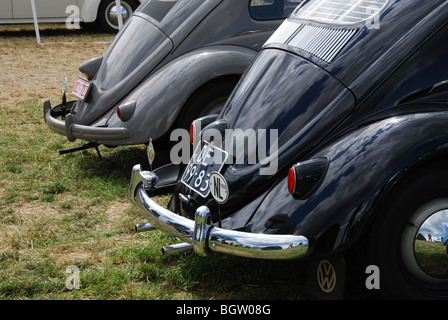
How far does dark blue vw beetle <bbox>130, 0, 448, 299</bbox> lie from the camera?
264 centimetres

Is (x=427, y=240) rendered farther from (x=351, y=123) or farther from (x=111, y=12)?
(x=111, y=12)

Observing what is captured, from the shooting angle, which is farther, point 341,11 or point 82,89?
point 82,89

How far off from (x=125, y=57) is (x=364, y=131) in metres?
2.82

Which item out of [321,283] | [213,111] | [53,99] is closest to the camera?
[321,283]

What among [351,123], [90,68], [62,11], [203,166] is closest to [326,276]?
[351,123]

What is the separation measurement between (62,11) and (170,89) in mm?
7840

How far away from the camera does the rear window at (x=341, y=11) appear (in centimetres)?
319

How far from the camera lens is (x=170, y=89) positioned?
183 inches

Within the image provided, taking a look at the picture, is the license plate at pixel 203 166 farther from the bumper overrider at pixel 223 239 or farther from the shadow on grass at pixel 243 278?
the shadow on grass at pixel 243 278

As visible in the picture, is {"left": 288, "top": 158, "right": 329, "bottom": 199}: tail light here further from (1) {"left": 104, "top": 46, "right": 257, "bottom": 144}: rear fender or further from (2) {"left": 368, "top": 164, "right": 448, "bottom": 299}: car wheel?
(1) {"left": 104, "top": 46, "right": 257, "bottom": 144}: rear fender
